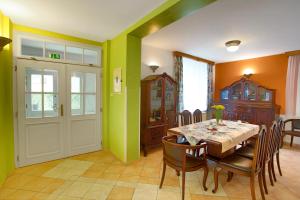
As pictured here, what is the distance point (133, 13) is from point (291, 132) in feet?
14.5

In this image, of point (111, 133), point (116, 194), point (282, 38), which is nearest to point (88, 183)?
point (116, 194)

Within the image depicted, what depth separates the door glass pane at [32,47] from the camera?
2.67 metres

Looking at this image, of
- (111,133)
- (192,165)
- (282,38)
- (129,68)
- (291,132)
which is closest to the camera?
(192,165)

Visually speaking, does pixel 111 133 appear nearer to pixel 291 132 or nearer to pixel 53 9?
pixel 53 9

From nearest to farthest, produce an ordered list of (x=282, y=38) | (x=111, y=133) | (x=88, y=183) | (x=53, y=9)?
(x=53, y=9) → (x=88, y=183) → (x=282, y=38) → (x=111, y=133)

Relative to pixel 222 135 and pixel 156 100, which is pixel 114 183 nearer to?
pixel 222 135

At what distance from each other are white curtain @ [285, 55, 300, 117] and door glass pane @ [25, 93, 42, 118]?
567cm

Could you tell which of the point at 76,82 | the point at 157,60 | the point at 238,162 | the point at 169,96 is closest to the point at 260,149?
the point at 238,162

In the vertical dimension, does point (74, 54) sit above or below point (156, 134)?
above

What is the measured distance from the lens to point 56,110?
2971 millimetres

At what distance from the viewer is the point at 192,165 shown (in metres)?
1.96

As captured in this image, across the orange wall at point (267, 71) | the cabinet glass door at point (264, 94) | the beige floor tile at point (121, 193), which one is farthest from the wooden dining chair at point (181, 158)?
the orange wall at point (267, 71)

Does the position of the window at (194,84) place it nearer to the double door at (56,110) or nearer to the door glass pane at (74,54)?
the double door at (56,110)

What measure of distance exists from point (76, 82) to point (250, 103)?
4435mm
